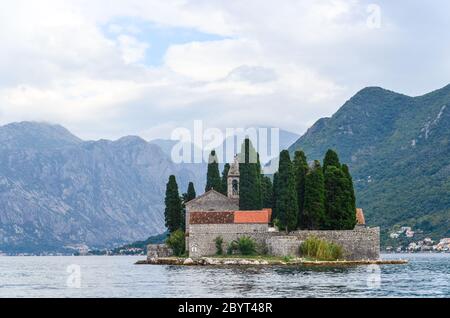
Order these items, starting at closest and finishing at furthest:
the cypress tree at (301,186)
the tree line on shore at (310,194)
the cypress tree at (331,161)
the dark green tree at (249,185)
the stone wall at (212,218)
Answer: the tree line on shore at (310,194)
the cypress tree at (301,186)
the stone wall at (212,218)
the cypress tree at (331,161)
the dark green tree at (249,185)

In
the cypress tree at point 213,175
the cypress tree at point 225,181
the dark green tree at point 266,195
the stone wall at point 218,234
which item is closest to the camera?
the stone wall at point 218,234

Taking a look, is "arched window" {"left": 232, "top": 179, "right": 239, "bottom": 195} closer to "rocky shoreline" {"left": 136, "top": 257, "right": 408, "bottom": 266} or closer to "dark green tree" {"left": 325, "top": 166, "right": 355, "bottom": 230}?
"rocky shoreline" {"left": 136, "top": 257, "right": 408, "bottom": 266}

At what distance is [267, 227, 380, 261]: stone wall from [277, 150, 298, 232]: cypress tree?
1947 mm

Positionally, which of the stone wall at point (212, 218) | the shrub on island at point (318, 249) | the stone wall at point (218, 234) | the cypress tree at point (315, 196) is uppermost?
the cypress tree at point (315, 196)

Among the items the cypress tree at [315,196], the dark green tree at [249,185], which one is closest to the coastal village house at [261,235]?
the cypress tree at [315,196]

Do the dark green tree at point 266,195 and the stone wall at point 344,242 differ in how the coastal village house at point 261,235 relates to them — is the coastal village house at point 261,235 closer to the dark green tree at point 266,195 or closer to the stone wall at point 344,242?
the stone wall at point 344,242

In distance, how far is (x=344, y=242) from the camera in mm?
88875

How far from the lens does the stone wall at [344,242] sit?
8775 cm

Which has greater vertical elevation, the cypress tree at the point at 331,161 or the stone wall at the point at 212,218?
the cypress tree at the point at 331,161

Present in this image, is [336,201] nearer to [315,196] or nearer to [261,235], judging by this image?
[315,196]

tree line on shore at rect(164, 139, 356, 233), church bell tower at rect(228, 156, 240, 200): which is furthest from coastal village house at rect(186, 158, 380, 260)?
church bell tower at rect(228, 156, 240, 200)

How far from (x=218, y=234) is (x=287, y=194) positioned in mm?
9096

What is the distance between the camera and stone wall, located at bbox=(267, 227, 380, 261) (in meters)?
87.8
